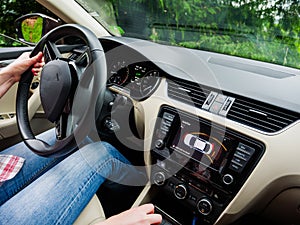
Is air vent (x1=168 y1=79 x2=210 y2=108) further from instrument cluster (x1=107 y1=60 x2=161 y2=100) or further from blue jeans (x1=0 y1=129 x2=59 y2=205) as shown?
blue jeans (x1=0 y1=129 x2=59 y2=205)

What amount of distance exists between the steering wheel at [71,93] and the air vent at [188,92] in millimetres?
281

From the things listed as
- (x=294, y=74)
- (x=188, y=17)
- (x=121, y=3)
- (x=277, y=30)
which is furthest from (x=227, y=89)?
(x=121, y=3)

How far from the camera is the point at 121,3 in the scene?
73.4 inches

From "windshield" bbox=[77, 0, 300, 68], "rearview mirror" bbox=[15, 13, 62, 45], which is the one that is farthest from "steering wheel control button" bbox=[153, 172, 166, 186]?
"rearview mirror" bbox=[15, 13, 62, 45]

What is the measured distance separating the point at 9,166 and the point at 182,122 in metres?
0.55

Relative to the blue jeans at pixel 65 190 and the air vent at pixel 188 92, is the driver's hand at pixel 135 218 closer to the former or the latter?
the blue jeans at pixel 65 190

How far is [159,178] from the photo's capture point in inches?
46.8

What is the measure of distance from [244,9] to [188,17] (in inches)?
11.6

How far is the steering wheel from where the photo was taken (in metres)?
0.91

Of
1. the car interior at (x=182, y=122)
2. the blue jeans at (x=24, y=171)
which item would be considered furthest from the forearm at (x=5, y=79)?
the blue jeans at (x=24, y=171)

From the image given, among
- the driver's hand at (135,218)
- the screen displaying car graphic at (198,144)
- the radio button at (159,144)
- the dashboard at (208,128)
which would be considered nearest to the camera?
the driver's hand at (135,218)

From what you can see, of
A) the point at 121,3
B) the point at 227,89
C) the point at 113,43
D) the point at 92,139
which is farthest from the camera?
the point at 121,3

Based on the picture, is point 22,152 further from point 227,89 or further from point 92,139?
point 227,89

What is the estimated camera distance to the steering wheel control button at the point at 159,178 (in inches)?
46.3
